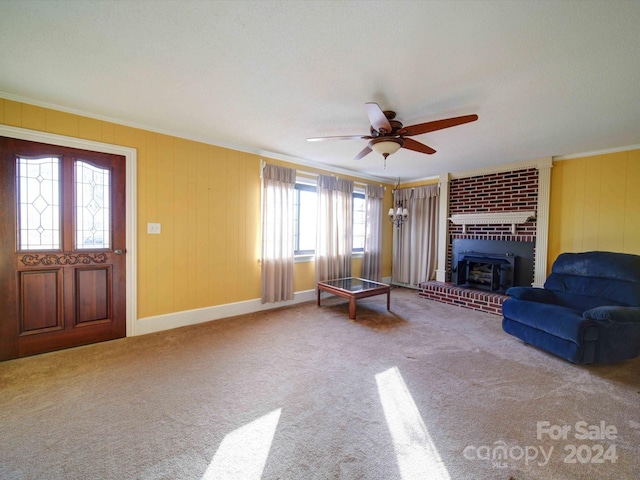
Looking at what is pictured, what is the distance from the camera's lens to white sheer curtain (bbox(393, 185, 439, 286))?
5430mm

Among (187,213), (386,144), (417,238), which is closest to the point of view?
(386,144)

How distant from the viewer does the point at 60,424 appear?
64.6 inches

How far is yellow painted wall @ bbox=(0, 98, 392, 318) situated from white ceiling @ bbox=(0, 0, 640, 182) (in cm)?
20

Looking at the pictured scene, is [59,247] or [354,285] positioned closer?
[59,247]

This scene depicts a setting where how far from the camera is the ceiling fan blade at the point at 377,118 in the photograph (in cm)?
193

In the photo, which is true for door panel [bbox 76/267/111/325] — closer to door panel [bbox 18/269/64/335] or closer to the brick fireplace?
door panel [bbox 18/269/64/335]

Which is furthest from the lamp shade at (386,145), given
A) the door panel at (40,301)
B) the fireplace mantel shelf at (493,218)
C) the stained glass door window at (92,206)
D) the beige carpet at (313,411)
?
the door panel at (40,301)

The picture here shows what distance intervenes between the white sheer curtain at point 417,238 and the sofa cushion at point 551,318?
7.79ft

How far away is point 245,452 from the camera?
1.46m

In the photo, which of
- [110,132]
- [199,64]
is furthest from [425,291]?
[110,132]

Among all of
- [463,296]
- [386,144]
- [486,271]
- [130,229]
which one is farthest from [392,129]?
[486,271]

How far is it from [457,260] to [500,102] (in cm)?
324

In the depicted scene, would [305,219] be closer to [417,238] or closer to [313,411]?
[417,238]

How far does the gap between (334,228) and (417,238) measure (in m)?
2.04
